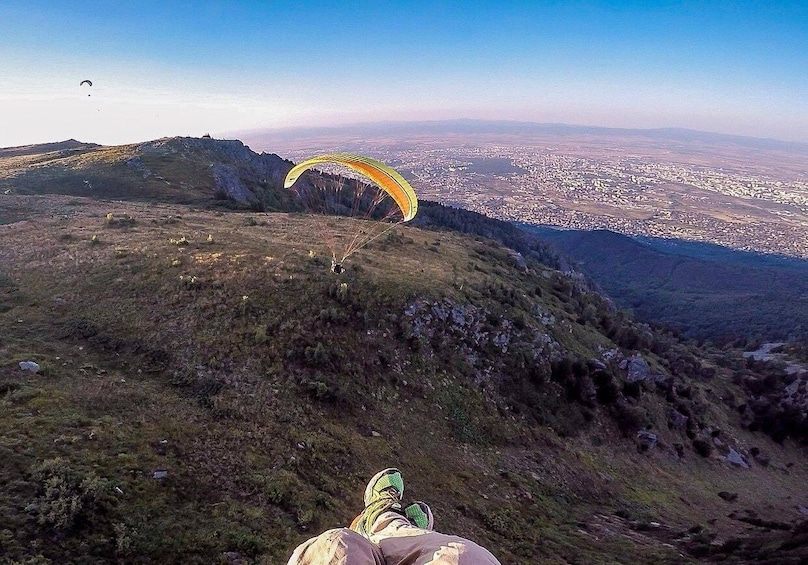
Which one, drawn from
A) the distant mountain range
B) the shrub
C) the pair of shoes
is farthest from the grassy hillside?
the distant mountain range

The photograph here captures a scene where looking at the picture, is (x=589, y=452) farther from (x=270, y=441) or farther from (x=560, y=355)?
(x=270, y=441)

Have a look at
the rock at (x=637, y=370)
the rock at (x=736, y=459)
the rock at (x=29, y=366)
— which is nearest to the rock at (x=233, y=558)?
the rock at (x=29, y=366)

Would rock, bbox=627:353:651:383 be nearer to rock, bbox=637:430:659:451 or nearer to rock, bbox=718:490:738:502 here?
rock, bbox=637:430:659:451

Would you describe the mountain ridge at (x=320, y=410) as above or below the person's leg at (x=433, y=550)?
below

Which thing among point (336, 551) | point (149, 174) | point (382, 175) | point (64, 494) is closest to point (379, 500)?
point (336, 551)

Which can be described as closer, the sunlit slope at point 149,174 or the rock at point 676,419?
the rock at point 676,419

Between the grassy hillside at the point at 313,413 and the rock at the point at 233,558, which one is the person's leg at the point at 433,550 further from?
the grassy hillside at the point at 313,413
